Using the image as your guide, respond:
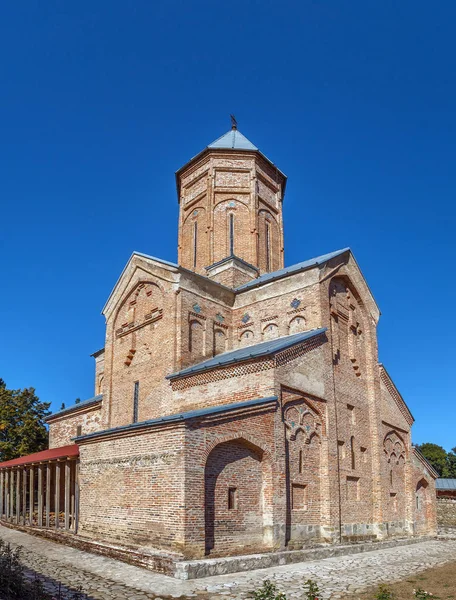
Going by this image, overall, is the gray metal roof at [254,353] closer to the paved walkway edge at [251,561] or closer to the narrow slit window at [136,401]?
the narrow slit window at [136,401]

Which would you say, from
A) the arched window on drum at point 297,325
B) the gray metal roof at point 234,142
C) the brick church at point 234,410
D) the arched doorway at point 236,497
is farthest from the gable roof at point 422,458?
the gray metal roof at point 234,142

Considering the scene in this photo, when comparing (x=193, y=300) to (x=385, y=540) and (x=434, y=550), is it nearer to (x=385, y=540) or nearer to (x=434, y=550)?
(x=385, y=540)

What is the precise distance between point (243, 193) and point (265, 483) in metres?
12.9

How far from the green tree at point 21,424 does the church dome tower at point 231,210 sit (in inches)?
476

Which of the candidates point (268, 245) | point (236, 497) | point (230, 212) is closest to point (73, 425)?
point (230, 212)

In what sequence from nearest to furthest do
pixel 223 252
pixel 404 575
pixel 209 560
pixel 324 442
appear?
pixel 209 560 < pixel 404 575 < pixel 324 442 < pixel 223 252

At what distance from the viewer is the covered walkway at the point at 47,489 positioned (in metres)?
14.7

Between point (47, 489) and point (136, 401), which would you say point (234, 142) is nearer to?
point (136, 401)

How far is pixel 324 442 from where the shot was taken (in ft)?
47.2

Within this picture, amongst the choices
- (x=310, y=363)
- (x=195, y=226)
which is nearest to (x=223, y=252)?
(x=195, y=226)

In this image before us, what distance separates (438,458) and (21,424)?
152 ft

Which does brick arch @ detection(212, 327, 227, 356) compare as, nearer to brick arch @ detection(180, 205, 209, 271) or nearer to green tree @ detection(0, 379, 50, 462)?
brick arch @ detection(180, 205, 209, 271)

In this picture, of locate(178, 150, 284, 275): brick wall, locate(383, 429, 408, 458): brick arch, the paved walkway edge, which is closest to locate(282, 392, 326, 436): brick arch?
the paved walkway edge

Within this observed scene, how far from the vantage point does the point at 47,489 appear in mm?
15445
